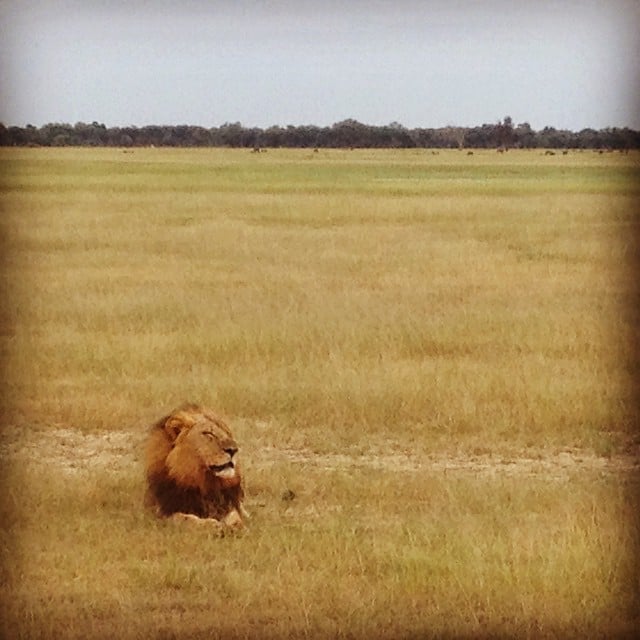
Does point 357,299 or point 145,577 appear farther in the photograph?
point 357,299

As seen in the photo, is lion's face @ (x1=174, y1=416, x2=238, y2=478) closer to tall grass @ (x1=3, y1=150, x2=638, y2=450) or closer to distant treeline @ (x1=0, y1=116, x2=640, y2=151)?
Answer: tall grass @ (x1=3, y1=150, x2=638, y2=450)

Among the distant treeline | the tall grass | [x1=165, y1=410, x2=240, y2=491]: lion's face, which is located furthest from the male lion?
the distant treeline

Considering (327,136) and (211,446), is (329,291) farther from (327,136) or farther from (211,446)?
(211,446)

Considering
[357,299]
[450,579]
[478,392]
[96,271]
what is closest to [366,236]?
[357,299]

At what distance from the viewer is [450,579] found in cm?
248

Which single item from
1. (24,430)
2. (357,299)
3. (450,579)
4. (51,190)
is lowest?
(450,579)

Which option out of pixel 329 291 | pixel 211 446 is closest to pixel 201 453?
pixel 211 446

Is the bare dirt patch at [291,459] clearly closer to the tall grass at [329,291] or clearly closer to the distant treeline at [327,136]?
the tall grass at [329,291]

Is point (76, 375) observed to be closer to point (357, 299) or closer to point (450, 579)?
point (357, 299)

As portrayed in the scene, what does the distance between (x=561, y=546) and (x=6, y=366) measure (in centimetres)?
132

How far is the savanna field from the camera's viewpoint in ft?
8.12

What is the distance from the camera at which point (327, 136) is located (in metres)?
2.64

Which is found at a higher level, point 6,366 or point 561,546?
point 6,366

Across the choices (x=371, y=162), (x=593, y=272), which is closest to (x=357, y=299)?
(x=371, y=162)
